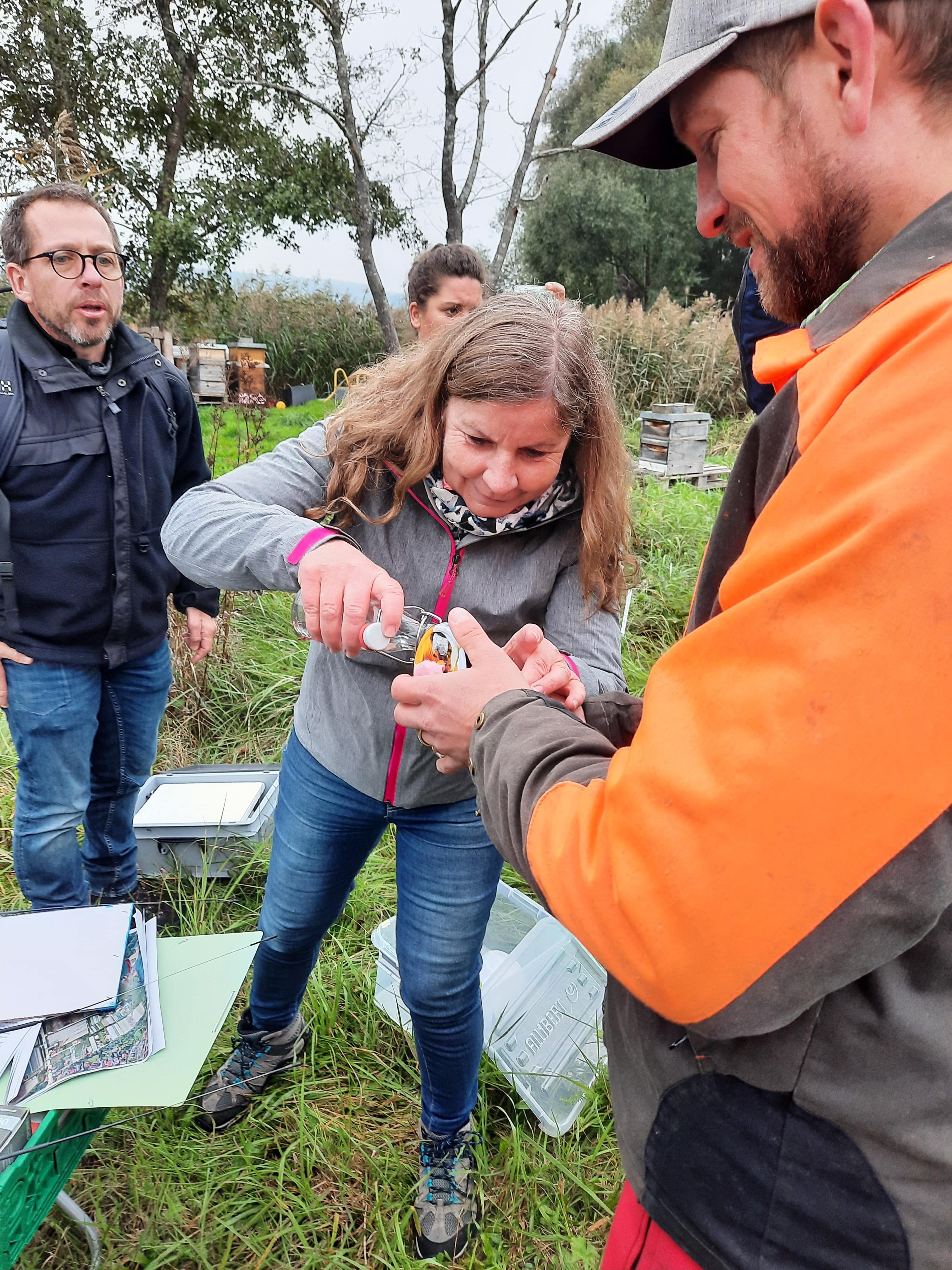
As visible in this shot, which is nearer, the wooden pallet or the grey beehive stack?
the grey beehive stack

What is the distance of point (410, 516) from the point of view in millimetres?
1877

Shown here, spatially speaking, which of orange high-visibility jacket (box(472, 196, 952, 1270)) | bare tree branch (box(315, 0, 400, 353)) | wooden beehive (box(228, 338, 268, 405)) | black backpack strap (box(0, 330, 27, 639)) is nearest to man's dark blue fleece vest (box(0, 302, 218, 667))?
black backpack strap (box(0, 330, 27, 639))

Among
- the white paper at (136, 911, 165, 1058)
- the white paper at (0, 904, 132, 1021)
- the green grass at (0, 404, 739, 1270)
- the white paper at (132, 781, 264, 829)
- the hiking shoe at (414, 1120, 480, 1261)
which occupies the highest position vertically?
the white paper at (0, 904, 132, 1021)

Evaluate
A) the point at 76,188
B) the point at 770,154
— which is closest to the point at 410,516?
the point at 770,154

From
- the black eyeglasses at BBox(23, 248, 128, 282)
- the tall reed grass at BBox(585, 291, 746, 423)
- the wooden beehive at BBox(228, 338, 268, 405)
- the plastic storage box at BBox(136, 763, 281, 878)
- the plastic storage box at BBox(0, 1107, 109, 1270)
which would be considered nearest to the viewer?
the plastic storage box at BBox(0, 1107, 109, 1270)

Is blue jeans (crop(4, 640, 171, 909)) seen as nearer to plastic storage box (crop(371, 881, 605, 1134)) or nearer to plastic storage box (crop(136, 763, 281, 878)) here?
plastic storage box (crop(136, 763, 281, 878))

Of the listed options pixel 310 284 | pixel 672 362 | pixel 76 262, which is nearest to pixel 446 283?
pixel 76 262

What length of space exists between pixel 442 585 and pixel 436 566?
0.05 meters

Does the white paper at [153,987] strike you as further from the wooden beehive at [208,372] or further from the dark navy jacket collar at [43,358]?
the wooden beehive at [208,372]

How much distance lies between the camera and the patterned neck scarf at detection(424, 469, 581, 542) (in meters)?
1.80

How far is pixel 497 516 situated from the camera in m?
1.80

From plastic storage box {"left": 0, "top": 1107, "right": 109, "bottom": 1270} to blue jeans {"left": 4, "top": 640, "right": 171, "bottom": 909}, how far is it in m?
1.49

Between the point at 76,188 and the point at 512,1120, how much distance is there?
3551 mm

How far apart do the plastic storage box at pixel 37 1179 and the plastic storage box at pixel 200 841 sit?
5.58ft
